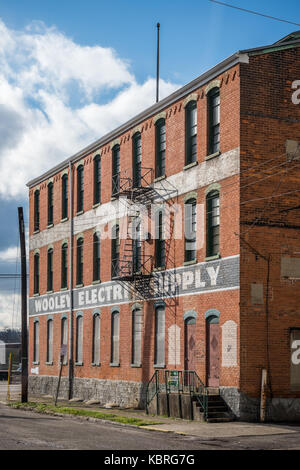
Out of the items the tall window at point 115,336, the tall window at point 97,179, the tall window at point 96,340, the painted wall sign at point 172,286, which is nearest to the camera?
the painted wall sign at point 172,286

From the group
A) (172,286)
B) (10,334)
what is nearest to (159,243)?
(172,286)

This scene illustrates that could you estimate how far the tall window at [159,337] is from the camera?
29.9m

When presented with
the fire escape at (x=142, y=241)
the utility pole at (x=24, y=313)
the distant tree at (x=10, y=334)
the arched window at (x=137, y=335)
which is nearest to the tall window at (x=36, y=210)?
the utility pole at (x=24, y=313)

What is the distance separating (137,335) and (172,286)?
12.2 feet

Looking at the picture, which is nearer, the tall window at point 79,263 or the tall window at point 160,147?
the tall window at point 160,147

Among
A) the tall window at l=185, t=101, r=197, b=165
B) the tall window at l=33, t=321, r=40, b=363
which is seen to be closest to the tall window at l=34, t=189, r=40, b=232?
the tall window at l=33, t=321, r=40, b=363

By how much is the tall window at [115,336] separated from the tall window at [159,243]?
4.36m

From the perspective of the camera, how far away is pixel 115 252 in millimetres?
34688

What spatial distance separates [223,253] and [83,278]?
1306 centimetres

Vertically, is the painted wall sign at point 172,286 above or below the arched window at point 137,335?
above

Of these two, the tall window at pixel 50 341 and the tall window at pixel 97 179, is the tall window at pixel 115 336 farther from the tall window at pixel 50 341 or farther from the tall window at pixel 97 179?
the tall window at pixel 50 341

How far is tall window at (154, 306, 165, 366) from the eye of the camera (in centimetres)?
2994
